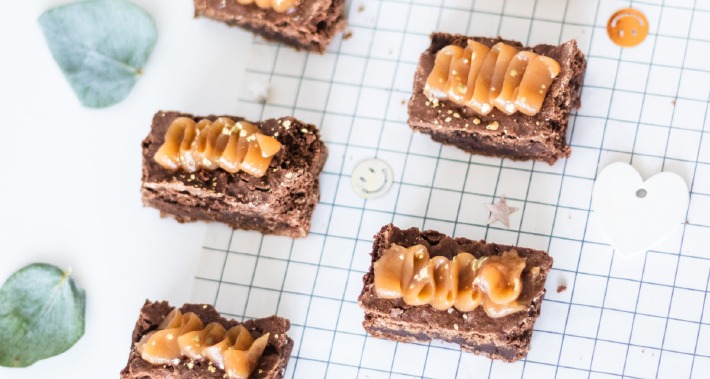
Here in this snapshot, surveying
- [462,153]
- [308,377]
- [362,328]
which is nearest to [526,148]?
[462,153]

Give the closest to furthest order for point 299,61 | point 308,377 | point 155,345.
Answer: point 155,345 < point 308,377 < point 299,61

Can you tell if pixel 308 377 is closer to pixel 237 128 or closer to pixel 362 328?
pixel 362 328

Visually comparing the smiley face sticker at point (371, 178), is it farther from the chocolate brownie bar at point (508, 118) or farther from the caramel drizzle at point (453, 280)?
the caramel drizzle at point (453, 280)

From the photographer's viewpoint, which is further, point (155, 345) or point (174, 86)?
point (174, 86)

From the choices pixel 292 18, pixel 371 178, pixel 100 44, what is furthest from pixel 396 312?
pixel 100 44

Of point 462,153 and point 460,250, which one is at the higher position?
point 462,153

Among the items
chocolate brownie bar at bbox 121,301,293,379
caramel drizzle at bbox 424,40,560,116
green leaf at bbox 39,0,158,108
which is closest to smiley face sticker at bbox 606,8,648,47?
caramel drizzle at bbox 424,40,560,116

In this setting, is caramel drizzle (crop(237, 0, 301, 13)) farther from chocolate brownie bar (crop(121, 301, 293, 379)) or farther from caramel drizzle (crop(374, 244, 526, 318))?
chocolate brownie bar (crop(121, 301, 293, 379))

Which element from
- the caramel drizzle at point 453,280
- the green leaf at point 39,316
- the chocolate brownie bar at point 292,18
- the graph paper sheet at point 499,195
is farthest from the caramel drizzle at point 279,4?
the green leaf at point 39,316
